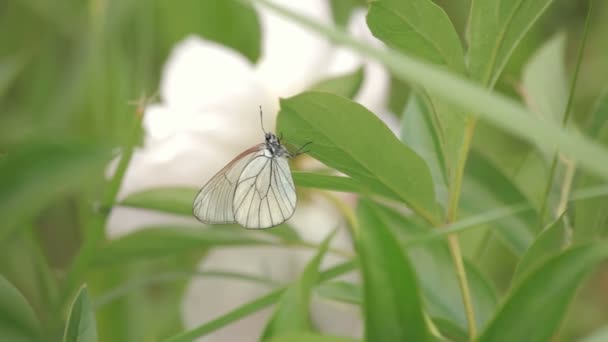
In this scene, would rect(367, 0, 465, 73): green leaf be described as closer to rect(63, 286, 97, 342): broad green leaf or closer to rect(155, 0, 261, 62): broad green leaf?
rect(63, 286, 97, 342): broad green leaf

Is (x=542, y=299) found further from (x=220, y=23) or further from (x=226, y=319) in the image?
(x=220, y=23)

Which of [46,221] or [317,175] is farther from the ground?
[317,175]

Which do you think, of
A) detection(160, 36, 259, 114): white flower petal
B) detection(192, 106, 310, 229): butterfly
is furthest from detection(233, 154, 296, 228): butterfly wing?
detection(160, 36, 259, 114): white flower petal

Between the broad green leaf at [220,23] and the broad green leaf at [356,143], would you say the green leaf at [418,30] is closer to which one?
the broad green leaf at [356,143]

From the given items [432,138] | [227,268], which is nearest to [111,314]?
[227,268]

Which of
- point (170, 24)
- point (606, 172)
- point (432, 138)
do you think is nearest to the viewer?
point (606, 172)

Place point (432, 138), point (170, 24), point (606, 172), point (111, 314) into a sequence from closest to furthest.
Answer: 1. point (606, 172)
2. point (432, 138)
3. point (111, 314)
4. point (170, 24)

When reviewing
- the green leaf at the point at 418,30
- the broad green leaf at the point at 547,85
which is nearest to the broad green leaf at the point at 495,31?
the green leaf at the point at 418,30

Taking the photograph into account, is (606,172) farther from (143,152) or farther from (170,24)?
(170,24)
